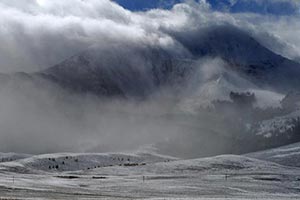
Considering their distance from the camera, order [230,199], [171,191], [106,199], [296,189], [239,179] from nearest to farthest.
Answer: [106,199] < [230,199] < [171,191] < [296,189] < [239,179]

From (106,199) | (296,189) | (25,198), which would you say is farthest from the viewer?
(296,189)

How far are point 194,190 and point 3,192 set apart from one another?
5182cm

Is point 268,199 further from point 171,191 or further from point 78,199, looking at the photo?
point 78,199

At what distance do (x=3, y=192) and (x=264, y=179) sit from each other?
110639mm

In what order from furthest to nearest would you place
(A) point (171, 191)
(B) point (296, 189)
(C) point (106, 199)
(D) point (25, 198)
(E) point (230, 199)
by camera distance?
(B) point (296, 189) < (A) point (171, 191) < (E) point (230, 199) < (C) point (106, 199) < (D) point (25, 198)

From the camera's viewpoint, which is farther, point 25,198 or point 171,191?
point 171,191

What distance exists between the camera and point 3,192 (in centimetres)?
10500

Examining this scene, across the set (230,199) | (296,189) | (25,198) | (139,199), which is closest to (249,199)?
(230,199)

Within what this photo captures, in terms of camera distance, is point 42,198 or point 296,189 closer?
point 42,198

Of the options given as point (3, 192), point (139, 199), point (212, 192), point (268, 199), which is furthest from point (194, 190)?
point (3, 192)

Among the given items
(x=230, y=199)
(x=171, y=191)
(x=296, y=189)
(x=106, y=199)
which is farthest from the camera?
(x=296, y=189)

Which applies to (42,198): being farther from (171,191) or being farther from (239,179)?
(239,179)

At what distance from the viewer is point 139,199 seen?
10288cm

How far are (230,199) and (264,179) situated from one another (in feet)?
285
